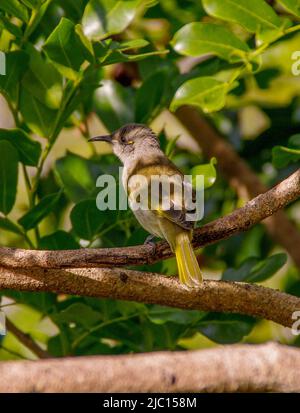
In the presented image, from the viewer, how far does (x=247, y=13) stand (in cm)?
318

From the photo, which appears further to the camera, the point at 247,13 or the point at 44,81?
the point at 44,81

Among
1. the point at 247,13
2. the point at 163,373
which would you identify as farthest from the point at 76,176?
the point at 163,373

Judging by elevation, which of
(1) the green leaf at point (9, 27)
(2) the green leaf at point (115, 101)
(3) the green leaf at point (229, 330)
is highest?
(2) the green leaf at point (115, 101)

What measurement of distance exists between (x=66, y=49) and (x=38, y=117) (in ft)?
1.14

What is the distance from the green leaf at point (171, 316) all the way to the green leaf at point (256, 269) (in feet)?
0.75

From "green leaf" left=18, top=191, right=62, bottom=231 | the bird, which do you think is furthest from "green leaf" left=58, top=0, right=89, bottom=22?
"green leaf" left=18, top=191, right=62, bottom=231

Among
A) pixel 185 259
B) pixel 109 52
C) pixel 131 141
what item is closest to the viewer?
pixel 109 52

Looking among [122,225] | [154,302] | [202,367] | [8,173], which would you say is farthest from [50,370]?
[122,225]

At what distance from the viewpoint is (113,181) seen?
10.8 feet

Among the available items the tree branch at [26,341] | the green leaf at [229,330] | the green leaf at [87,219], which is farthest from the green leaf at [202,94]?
the tree branch at [26,341]

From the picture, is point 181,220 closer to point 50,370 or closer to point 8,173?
point 8,173

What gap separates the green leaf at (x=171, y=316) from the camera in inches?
124

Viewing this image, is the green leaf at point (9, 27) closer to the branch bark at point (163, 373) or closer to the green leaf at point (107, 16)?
the green leaf at point (107, 16)

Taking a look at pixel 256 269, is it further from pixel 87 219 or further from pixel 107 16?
Result: pixel 107 16
